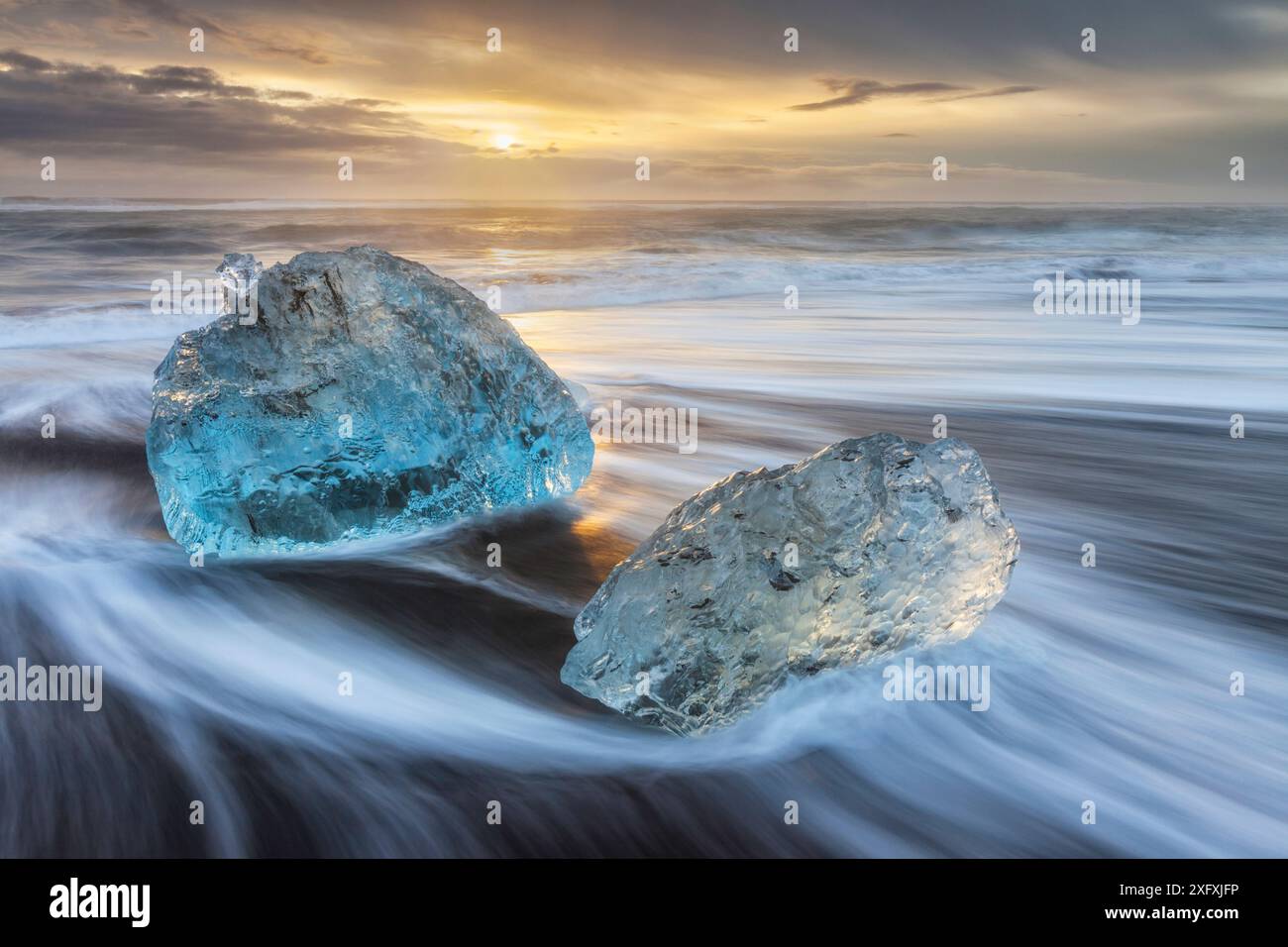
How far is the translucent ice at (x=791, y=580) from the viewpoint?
6.88ft

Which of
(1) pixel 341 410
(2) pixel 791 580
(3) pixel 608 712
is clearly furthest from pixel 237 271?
(2) pixel 791 580

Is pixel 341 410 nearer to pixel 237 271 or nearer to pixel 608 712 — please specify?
pixel 237 271

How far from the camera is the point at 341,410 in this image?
3.06m

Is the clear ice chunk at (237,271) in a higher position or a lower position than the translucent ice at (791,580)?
higher

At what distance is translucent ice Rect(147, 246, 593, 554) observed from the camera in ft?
9.80

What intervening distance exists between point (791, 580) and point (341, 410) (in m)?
1.58

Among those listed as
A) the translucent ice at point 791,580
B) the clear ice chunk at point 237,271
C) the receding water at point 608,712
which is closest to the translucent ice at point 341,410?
the receding water at point 608,712

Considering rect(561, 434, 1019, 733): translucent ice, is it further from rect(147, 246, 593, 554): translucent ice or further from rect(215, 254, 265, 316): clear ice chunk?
rect(215, 254, 265, 316): clear ice chunk

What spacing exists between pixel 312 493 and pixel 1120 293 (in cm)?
1223

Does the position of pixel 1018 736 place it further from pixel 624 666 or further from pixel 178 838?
pixel 178 838

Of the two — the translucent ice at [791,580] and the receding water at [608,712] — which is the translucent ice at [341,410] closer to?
the receding water at [608,712]

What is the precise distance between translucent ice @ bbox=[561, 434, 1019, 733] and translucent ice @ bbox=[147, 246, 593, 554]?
1.10 m

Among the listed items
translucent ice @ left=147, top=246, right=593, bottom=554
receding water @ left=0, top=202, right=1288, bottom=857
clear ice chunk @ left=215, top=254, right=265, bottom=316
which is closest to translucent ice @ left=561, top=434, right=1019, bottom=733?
receding water @ left=0, top=202, right=1288, bottom=857

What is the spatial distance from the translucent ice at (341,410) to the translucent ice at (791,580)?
1096 mm
